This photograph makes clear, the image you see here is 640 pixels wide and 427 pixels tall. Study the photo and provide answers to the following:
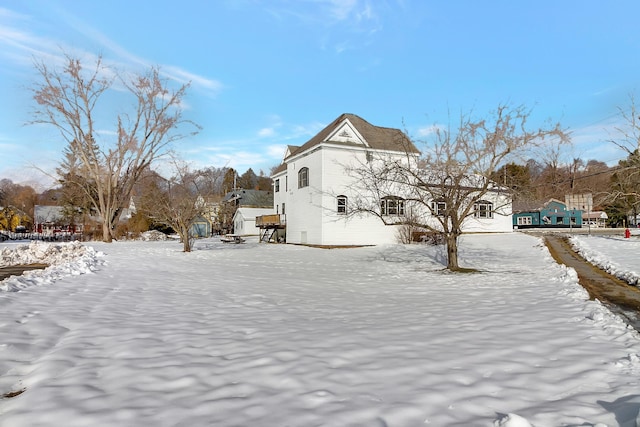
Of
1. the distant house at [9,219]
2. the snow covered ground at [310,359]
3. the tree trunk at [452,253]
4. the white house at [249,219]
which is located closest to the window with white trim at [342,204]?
the tree trunk at [452,253]

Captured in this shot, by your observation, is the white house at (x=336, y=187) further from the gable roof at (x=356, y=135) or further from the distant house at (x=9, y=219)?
the distant house at (x=9, y=219)

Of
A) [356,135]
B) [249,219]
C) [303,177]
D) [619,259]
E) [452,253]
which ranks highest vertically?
[356,135]

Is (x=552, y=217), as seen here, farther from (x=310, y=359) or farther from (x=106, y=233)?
(x=310, y=359)

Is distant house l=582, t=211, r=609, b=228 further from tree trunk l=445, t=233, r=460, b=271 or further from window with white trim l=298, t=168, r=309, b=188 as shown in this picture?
tree trunk l=445, t=233, r=460, b=271

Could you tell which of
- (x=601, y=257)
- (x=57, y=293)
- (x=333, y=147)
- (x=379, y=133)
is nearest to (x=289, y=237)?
(x=333, y=147)

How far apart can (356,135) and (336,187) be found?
4.40 meters

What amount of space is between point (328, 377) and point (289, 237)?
29295mm

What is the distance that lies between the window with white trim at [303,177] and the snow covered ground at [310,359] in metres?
21.9

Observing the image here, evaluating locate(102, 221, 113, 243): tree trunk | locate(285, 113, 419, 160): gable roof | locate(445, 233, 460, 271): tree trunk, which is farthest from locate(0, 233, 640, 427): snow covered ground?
locate(102, 221, 113, 243): tree trunk

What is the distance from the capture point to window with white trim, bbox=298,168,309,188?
30.7 metres

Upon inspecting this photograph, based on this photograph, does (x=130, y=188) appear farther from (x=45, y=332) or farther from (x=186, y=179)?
(x=45, y=332)

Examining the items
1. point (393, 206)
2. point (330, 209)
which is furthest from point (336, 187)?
point (393, 206)

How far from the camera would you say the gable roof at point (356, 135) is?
94.7 feet

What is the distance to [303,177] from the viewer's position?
3134 centimetres
